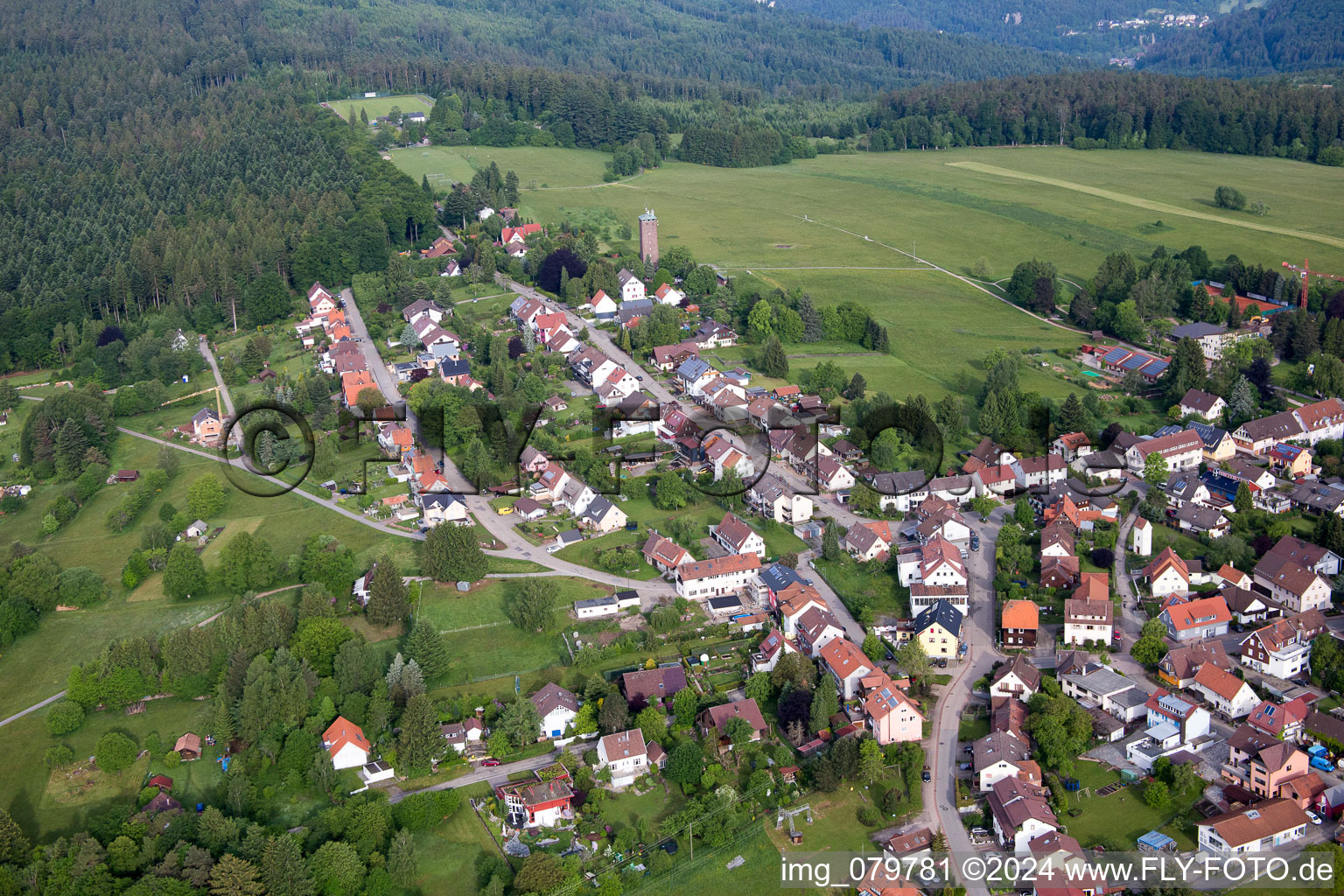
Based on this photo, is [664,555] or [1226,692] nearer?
[1226,692]

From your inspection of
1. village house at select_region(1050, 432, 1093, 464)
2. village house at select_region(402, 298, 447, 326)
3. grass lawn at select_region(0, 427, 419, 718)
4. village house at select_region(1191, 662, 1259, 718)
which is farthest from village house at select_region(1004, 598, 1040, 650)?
village house at select_region(402, 298, 447, 326)

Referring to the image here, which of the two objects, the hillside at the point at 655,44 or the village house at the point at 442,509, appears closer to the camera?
the village house at the point at 442,509

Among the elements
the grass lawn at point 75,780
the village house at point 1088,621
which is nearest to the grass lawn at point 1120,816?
the village house at point 1088,621

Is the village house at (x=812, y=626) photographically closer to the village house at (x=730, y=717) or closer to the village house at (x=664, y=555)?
the village house at (x=730, y=717)

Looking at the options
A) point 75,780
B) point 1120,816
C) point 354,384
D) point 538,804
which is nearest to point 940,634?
point 1120,816

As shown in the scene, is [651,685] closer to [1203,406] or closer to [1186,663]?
[1186,663]

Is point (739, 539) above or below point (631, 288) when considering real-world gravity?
below
